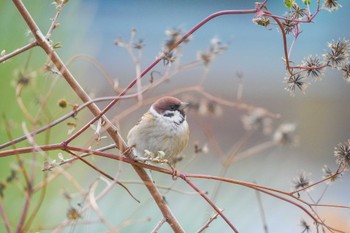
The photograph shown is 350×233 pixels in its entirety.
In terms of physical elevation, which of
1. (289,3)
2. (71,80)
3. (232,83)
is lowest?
(71,80)

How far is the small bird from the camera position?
169 cm

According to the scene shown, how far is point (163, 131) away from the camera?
1718 millimetres

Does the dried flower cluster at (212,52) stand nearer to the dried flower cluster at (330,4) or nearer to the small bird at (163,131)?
the dried flower cluster at (330,4)

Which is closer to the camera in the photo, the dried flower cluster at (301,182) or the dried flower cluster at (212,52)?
the dried flower cluster at (212,52)

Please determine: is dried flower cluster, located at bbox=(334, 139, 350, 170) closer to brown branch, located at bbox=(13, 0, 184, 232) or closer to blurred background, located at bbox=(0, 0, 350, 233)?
brown branch, located at bbox=(13, 0, 184, 232)

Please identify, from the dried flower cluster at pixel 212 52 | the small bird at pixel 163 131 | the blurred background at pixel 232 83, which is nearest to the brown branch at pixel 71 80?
the dried flower cluster at pixel 212 52

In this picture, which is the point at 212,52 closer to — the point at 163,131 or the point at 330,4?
the point at 330,4

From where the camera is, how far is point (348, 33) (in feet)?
17.9

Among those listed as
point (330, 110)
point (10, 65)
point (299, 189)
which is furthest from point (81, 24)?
point (330, 110)

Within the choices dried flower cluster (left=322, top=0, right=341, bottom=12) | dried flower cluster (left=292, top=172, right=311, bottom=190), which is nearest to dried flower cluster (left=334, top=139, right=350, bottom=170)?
dried flower cluster (left=292, top=172, right=311, bottom=190)

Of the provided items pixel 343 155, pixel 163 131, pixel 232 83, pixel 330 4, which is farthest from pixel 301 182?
pixel 232 83

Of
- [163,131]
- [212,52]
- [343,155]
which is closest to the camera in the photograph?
[212,52]

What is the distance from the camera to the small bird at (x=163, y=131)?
5.54 ft

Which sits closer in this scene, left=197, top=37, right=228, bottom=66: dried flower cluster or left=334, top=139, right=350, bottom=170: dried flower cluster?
left=197, top=37, right=228, bottom=66: dried flower cluster
